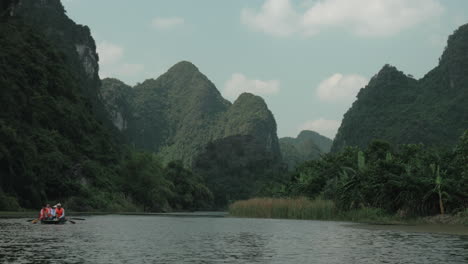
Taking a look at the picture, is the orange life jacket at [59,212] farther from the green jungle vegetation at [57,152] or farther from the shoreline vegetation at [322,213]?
the green jungle vegetation at [57,152]

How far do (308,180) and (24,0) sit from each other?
142465 mm

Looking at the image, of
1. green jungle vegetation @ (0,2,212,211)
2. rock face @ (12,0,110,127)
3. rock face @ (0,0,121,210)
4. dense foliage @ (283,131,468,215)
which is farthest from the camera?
rock face @ (12,0,110,127)

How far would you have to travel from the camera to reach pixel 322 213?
183 ft

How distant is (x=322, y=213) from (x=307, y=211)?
167 centimetres

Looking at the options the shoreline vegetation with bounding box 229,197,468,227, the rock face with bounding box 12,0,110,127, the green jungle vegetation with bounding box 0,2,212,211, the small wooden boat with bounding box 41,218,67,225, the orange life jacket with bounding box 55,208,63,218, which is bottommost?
the small wooden boat with bounding box 41,218,67,225

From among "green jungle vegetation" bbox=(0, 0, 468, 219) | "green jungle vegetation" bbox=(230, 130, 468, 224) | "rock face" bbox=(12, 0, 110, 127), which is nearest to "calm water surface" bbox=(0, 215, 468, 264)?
"green jungle vegetation" bbox=(230, 130, 468, 224)

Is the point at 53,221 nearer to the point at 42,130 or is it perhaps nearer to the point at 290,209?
the point at 290,209

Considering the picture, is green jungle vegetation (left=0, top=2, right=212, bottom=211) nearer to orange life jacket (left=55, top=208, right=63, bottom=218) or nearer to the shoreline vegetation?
orange life jacket (left=55, top=208, right=63, bottom=218)

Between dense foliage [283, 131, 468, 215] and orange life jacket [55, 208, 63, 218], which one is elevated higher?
dense foliage [283, 131, 468, 215]

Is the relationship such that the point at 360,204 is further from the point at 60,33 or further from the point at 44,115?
the point at 60,33

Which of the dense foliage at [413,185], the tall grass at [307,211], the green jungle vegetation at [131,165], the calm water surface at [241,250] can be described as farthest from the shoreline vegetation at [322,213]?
the calm water surface at [241,250]

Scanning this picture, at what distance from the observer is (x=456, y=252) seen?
69.6ft

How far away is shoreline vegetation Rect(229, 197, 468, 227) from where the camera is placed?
44.0 m

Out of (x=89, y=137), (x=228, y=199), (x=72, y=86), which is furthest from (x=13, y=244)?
(x=228, y=199)
